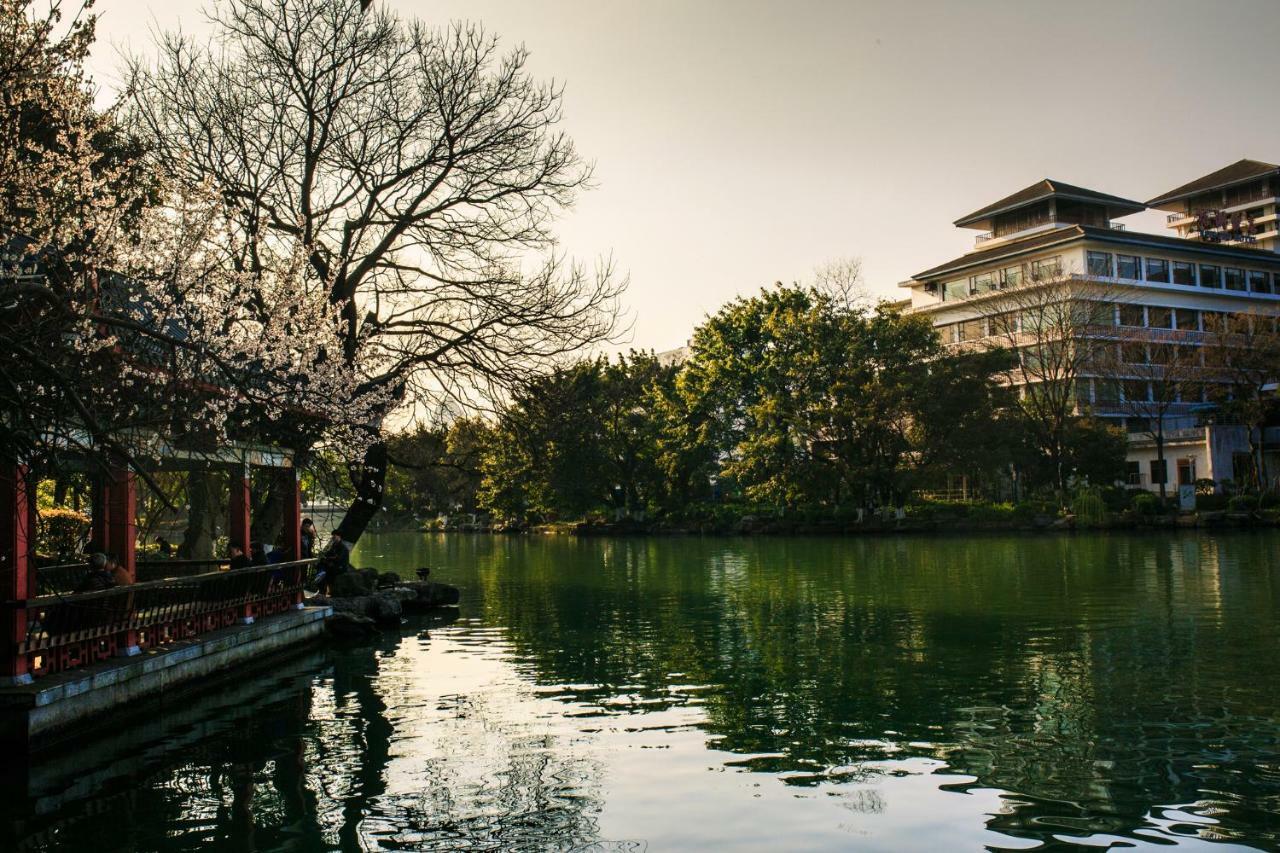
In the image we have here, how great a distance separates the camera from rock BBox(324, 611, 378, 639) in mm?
23531

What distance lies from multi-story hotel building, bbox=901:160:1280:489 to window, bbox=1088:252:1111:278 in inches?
3.0

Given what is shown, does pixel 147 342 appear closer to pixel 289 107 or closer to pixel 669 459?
pixel 289 107

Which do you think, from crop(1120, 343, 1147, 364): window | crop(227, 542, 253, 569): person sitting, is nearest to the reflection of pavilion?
crop(227, 542, 253, 569): person sitting

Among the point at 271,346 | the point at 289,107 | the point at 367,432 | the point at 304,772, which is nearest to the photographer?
the point at 304,772

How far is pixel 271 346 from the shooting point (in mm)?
20922

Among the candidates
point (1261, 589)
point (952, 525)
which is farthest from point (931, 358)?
point (1261, 589)

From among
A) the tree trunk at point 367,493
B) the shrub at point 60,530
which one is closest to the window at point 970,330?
the tree trunk at point 367,493

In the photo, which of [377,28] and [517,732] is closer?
[517,732]

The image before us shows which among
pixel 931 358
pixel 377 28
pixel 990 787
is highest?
pixel 377 28

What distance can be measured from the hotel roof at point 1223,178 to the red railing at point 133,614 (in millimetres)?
116721

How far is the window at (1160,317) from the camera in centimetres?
8812

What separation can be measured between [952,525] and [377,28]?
41.9 m

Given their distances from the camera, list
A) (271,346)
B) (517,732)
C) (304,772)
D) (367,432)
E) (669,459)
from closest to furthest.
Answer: (304,772), (517,732), (271,346), (367,432), (669,459)

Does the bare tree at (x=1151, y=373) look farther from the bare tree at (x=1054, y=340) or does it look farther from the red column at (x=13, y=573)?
the red column at (x=13, y=573)
